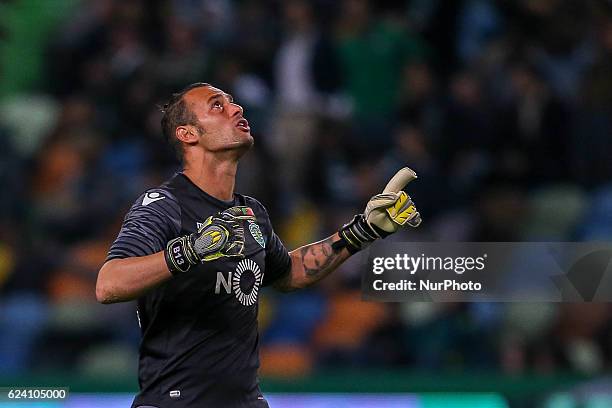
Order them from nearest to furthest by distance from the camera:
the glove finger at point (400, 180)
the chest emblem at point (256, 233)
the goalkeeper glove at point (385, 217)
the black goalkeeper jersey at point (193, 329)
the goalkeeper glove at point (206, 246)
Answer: the goalkeeper glove at point (206, 246) → the black goalkeeper jersey at point (193, 329) → the chest emblem at point (256, 233) → the goalkeeper glove at point (385, 217) → the glove finger at point (400, 180)

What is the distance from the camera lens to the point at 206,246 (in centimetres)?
396

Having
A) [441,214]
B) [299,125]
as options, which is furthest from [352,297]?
[299,125]

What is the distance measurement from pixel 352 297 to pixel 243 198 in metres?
2.88

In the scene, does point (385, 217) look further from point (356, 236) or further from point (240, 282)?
point (240, 282)

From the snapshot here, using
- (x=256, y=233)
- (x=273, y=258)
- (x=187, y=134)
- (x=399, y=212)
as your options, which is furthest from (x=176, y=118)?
(x=399, y=212)

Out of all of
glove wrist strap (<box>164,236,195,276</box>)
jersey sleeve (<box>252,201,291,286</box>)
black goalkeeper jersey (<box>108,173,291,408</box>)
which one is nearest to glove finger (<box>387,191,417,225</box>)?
jersey sleeve (<box>252,201,291,286</box>)

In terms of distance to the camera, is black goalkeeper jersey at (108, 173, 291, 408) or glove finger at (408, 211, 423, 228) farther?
glove finger at (408, 211, 423, 228)

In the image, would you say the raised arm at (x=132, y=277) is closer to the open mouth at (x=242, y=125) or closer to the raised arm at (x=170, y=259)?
the raised arm at (x=170, y=259)

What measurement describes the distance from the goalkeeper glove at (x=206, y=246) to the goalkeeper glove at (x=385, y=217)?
928 mm

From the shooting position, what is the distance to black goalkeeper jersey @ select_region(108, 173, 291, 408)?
4.42 meters

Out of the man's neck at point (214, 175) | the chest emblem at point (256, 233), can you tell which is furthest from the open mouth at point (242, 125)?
the chest emblem at point (256, 233)

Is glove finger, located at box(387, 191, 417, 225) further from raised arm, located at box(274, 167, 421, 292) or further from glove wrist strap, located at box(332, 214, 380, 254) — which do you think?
glove wrist strap, located at box(332, 214, 380, 254)

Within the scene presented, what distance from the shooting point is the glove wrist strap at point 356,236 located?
4883 mm

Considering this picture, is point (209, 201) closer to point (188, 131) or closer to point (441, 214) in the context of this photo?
point (188, 131)
